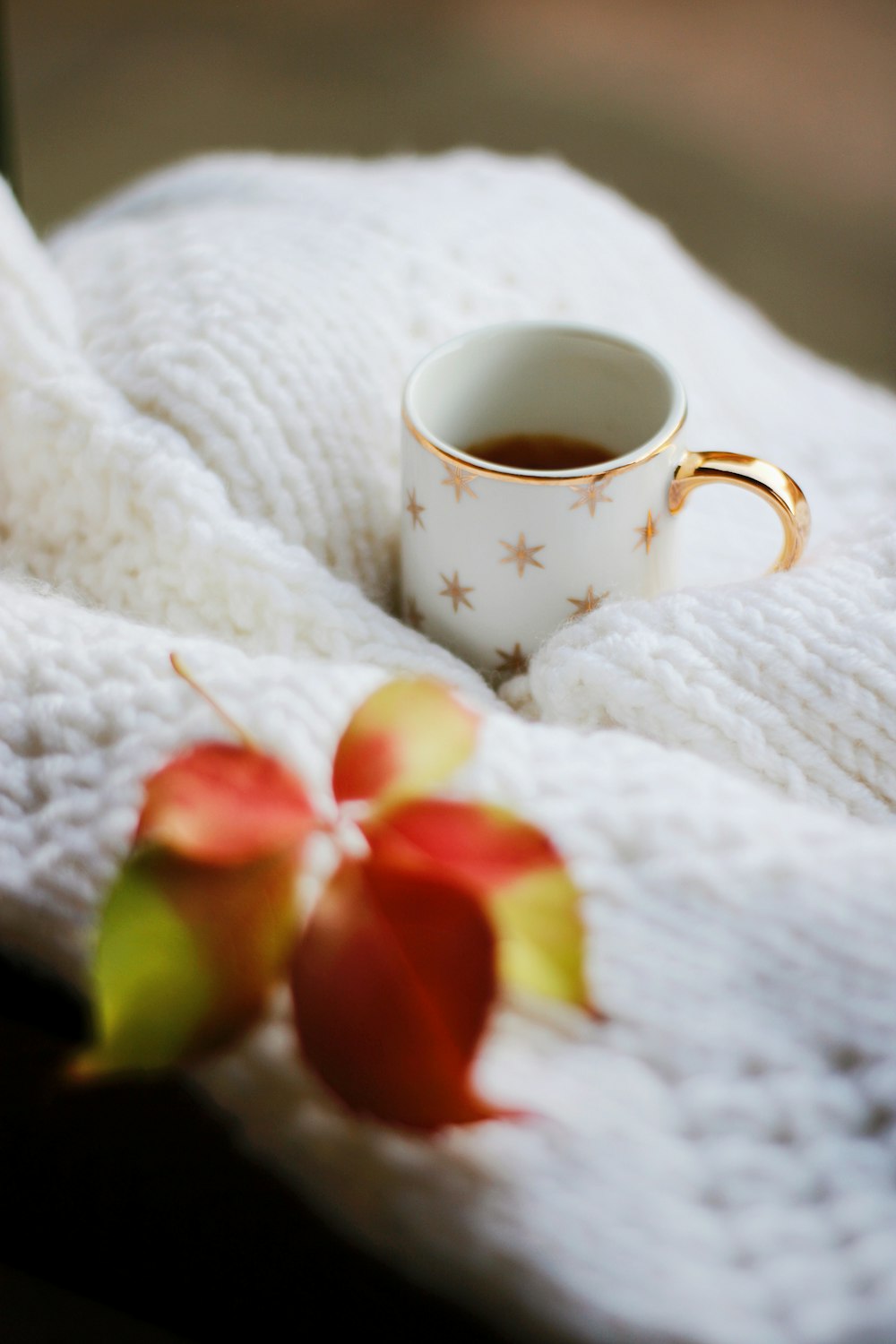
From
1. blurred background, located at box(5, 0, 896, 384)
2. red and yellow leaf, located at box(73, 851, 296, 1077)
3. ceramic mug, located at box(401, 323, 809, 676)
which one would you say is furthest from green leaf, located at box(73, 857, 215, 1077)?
blurred background, located at box(5, 0, 896, 384)

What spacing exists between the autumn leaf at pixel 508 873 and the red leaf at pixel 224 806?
25 mm

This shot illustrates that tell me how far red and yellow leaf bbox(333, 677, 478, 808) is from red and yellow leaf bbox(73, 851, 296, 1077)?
3 cm

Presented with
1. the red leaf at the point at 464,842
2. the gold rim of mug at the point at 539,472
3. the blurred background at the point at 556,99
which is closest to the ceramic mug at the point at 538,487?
the gold rim of mug at the point at 539,472

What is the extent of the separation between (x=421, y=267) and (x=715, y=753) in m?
0.27

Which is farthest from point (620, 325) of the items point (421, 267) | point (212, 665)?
point (212, 665)

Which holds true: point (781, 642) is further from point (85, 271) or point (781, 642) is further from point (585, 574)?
point (85, 271)

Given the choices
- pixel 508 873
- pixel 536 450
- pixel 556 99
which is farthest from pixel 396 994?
pixel 556 99

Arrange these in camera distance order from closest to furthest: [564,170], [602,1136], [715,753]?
[602,1136]
[715,753]
[564,170]

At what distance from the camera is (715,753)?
395 millimetres

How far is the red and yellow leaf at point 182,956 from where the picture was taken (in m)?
0.31

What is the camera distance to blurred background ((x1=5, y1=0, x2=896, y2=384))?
4.00 feet

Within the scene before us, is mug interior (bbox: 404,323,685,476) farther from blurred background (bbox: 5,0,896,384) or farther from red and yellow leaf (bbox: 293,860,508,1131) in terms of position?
blurred background (bbox: 5,0,896,384)

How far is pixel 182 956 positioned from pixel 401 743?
0.09 metres

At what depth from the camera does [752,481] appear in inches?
17.6
